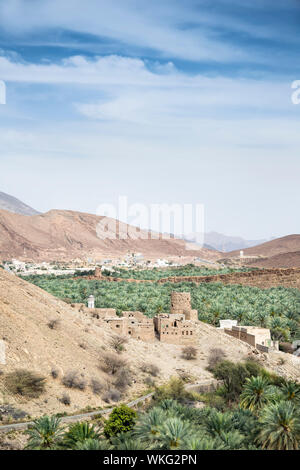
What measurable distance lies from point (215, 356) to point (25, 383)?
10.4 m

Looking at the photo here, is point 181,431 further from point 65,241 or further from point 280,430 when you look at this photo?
point 65,241

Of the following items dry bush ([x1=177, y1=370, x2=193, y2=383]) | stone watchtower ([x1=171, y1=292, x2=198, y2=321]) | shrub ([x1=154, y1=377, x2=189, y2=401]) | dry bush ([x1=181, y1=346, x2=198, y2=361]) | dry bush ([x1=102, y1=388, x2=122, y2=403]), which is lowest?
dry bush ([x1=177, y1=370, x2=193, y2=383])

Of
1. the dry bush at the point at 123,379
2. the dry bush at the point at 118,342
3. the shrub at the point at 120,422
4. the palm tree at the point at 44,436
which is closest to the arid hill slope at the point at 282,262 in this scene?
the dry bush at the point at 118,342

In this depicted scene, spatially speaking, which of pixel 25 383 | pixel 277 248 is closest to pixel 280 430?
pixel 25 383

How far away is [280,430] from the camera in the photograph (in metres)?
14.0

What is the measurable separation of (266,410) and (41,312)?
491 inches

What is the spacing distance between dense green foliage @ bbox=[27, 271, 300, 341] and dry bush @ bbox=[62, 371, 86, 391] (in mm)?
11851

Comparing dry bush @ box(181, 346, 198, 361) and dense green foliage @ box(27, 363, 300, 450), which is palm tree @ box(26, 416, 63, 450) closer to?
dense green foliage @ box(27, 363, 300, 450)

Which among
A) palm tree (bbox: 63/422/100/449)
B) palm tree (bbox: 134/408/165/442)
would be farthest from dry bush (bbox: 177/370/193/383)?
palm tree (bbox: 63/422/100/449)

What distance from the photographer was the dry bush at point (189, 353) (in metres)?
26.0

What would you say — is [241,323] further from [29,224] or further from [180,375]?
[29,224]

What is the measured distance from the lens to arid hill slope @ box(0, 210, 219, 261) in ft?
362

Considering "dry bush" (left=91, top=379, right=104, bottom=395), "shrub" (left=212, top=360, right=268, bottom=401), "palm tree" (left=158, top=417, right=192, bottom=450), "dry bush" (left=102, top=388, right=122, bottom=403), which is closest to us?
"palm tree" (left=158, top=417, right=192, bottom=450)
